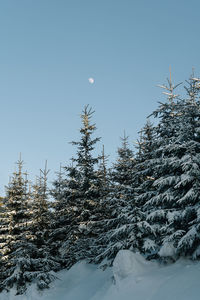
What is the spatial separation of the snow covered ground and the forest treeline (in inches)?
27.2

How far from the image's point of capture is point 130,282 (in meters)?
11.5

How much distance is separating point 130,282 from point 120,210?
18.6 feet

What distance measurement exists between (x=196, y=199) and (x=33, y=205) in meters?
16.1

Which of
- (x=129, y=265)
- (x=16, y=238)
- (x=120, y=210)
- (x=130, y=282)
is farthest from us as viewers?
(x=16, y=238)

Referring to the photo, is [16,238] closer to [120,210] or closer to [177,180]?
[120,210]

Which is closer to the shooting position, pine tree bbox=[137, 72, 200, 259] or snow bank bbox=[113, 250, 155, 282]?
pine tree bbox=[137, 72, 200, 259]

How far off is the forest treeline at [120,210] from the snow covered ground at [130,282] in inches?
27.2

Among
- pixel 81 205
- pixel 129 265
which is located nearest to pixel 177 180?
pixel 129 265

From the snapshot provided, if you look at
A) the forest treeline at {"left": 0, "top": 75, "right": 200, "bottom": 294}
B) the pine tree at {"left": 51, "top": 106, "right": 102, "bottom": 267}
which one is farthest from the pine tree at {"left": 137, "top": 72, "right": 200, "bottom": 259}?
the pine tree at {"left": 51, "top": 106, "right": 102, "bottom": 267}

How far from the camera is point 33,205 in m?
23.5

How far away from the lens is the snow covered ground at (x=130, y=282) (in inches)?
351

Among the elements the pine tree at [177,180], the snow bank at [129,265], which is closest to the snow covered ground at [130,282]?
the snow bank at [129,265]

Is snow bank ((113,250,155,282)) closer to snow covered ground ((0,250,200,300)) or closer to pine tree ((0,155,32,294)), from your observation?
snow covered ground ((0,250,200,300))

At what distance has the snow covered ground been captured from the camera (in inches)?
351
